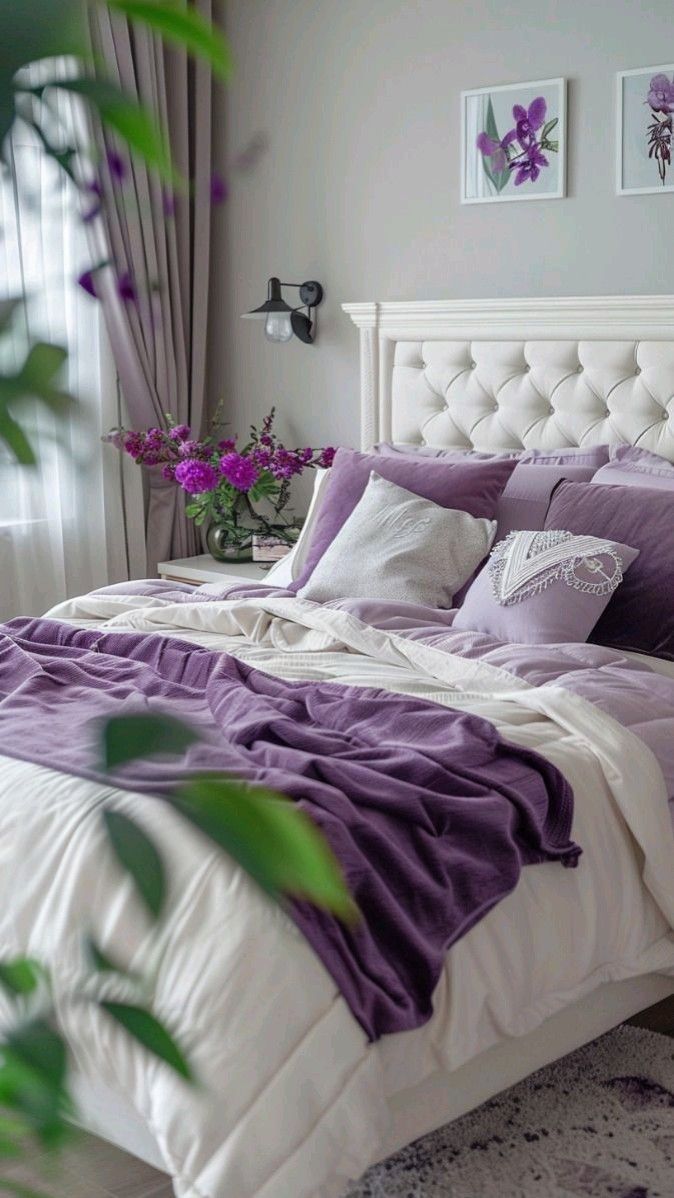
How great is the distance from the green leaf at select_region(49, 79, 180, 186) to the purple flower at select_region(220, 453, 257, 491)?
419cm

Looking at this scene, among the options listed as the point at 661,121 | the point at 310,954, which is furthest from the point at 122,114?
the point at 661,121

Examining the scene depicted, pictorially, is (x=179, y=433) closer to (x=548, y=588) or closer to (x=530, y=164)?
(x=530, y=164)

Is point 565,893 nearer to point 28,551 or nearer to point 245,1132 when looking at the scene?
point 245,1132

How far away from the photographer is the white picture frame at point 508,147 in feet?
13.1

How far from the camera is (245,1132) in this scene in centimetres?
180

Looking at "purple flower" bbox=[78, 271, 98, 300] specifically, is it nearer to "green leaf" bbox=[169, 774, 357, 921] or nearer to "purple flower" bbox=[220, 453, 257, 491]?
"green leaf" bbox=[169, 774, 357, 921]

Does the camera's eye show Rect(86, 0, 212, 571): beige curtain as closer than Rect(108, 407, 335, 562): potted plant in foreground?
No

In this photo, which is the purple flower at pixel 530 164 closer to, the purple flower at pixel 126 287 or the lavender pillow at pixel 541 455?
the lavender pillow at pixel 541 455

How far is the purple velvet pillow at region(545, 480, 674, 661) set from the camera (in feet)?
10.2

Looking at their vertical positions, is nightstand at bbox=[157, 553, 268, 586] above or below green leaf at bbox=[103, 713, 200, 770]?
below

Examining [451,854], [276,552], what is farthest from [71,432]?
[276,552]

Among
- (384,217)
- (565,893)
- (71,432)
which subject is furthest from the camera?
(384,217)

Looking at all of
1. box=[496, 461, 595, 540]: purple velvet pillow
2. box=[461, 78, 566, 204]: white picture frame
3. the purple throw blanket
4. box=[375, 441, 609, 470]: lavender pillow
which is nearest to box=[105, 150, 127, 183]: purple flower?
the purple throw blanket

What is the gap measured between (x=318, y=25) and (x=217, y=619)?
2.36 meters
